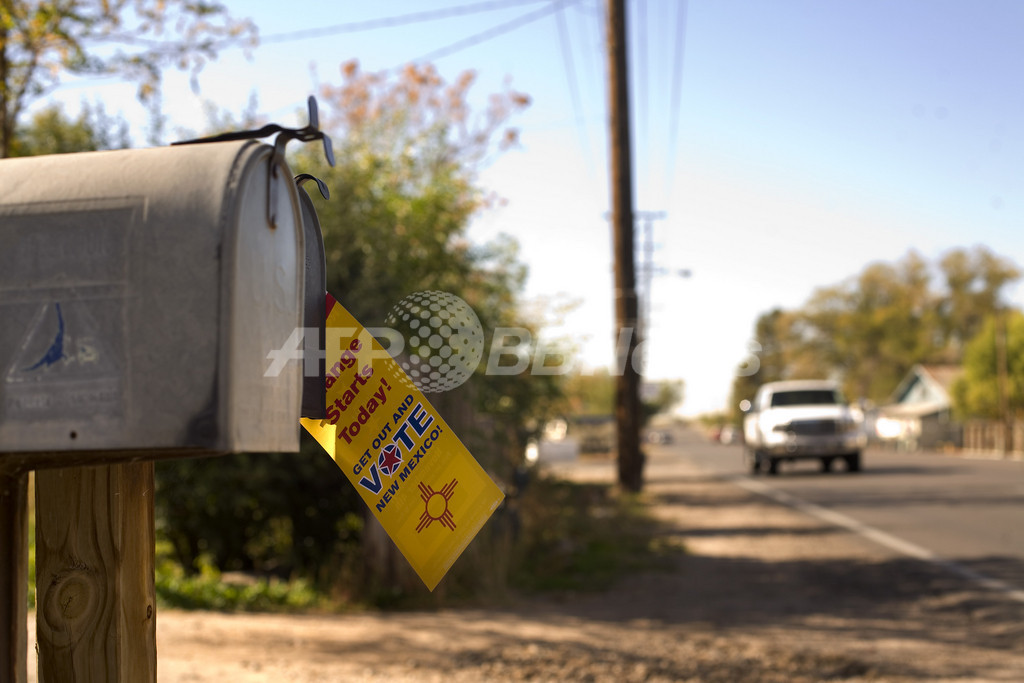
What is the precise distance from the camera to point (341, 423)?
6.71ft

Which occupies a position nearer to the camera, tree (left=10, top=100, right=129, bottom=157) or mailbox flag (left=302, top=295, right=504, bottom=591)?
mailbox flag (left=302, top=295, right=504, bottom=591)

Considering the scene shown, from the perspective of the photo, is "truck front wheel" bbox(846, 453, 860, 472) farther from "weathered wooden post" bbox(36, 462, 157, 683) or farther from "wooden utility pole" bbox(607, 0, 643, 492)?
"weathered wooden post" bbox(36, 462, 157, 683)

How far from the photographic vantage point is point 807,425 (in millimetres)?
25594

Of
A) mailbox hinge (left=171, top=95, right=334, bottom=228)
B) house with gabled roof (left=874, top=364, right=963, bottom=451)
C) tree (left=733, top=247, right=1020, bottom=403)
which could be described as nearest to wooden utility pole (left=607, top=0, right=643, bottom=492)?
mailbox hinge (left=171, top=95, right=334, bottom=228)

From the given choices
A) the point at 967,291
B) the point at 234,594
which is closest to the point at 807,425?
the point at 234,594

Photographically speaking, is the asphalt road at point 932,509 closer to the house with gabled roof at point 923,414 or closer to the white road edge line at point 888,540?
the white road edge line at point 888,540

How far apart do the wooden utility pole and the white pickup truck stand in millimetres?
6746

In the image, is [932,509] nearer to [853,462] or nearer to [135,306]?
[853,462]

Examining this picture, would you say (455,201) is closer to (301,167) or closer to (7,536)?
(301,167)

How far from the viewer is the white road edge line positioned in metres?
9.22

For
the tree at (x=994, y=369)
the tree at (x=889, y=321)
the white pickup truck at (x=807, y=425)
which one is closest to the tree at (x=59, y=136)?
the white pickup truck at (x=807, y=425)

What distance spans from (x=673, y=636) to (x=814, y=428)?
19.6 m

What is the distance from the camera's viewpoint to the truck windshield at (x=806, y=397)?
87.4 feet

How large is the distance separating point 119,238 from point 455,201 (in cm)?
904
